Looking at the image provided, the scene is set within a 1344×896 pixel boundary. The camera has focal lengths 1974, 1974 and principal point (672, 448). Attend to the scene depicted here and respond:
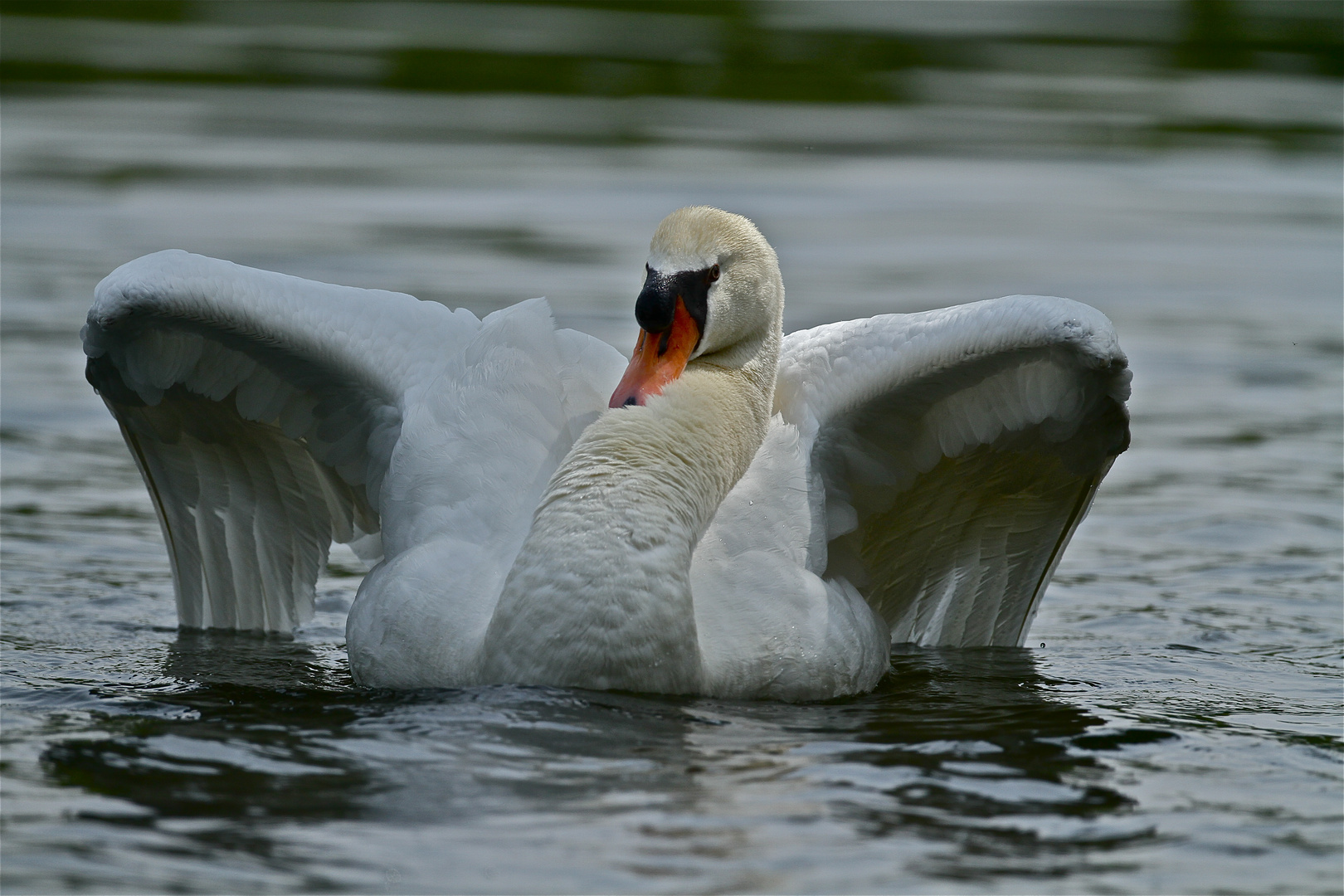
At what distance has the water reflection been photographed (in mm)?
5273

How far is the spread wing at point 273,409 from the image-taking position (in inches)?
290

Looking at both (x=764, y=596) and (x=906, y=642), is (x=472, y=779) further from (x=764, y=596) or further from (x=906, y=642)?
(x=906, y=642)

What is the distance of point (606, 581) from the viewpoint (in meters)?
6.30

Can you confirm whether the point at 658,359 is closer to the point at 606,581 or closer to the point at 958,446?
the point at 606,581

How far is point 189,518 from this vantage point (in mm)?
8594

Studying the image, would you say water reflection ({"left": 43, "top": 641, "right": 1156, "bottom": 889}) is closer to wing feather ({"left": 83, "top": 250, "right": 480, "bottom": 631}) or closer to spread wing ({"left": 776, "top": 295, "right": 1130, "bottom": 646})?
spread wing ({"left": 776, "top": 295, "right": 1130, "bottom": 646})

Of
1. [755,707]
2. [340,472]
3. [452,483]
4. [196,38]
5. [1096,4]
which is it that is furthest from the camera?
[1096,4]

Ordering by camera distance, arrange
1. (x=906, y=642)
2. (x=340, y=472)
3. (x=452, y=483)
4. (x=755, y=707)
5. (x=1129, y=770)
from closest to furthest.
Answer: (x=1129, y=770) → (x=755, y=707) → (x=452, y=483) → (x=340, y=472) → (x=906, y=642)

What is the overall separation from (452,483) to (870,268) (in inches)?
385

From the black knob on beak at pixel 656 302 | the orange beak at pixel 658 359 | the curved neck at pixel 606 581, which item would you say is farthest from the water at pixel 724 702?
the black knob on beak at pixel 656 302

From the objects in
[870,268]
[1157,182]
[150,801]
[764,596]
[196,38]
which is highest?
[196,38]

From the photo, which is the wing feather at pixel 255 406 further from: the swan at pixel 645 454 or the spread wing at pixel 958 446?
the spread wing at pixel 958 446

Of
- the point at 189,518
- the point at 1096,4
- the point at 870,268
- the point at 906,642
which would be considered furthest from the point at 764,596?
the point at 1096,4

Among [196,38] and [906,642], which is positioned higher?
[196,38]
